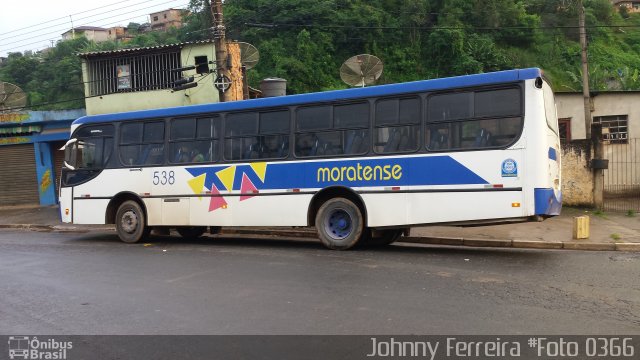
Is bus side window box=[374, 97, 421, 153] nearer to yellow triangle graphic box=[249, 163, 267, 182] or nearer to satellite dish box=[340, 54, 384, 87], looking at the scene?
yellow triangle graphic box=[249, 163, 267, 182]

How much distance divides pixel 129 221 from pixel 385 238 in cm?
582

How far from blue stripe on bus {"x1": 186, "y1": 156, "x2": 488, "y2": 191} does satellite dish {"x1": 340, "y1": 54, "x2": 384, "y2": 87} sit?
708 cm

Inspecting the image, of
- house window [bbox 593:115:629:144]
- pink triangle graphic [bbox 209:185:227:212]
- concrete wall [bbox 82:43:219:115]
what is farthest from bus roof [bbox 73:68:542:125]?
house window [bbox 593:115:629:144]

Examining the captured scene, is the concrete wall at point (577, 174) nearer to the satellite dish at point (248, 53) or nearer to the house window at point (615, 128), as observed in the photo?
the house window at point (615, 128)

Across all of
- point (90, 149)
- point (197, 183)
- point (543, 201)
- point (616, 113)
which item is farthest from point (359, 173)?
point (616, 113)

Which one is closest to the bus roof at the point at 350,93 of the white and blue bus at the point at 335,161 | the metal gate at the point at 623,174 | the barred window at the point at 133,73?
the white and blue bus at the point at 335,161

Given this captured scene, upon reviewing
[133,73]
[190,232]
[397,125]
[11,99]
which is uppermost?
[133,73]

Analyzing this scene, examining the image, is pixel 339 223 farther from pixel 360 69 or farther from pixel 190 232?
pixel 360 69

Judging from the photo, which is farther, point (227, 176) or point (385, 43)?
point (385, 43)

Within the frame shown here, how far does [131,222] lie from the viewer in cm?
1247

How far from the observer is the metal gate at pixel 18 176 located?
78.0 ft

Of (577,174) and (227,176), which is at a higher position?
(227,176)

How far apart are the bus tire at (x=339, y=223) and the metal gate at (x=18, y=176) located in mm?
18067

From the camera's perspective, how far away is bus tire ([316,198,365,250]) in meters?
10.0
